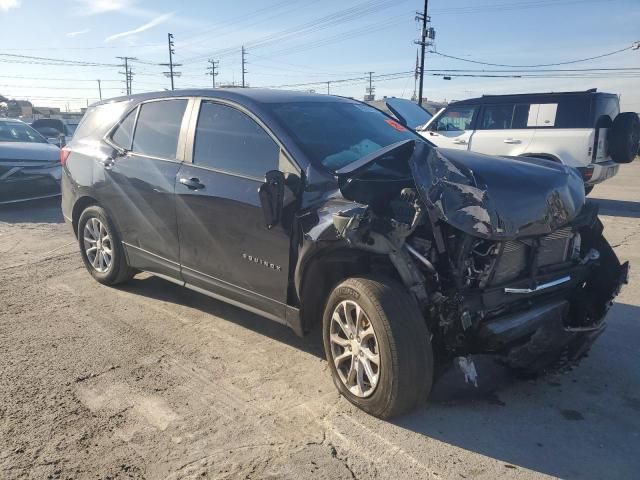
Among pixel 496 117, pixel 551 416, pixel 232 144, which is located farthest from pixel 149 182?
pixel 496 117

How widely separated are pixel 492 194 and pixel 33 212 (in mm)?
9077

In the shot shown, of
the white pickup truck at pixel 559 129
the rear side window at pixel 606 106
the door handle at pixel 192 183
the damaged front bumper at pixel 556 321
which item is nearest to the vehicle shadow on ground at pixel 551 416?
the damaged front bumper at pixel 556 321

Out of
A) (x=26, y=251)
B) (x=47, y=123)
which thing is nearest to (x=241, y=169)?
(x=26, y=251)

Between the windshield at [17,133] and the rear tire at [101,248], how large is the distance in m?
6.37

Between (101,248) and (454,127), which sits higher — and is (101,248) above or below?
below

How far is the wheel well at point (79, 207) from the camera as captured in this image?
5.37 meters

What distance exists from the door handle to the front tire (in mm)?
1448

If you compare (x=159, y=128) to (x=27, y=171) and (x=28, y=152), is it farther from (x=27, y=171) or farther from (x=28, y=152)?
(x=28, y=152)

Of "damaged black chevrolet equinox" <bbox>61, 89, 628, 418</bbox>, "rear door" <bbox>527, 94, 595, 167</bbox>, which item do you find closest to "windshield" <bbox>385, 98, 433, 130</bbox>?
"rear door" <bbox>527, 94, 595, 167</bbox>

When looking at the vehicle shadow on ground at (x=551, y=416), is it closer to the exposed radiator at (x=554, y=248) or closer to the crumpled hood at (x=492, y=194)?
the exposed radiator at (x=554, y=248)

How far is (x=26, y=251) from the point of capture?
22.6 ft

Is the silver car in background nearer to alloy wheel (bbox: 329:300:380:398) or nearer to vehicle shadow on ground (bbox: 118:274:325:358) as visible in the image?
vehicle shadow on ground (bbox: 118:274:325:358)

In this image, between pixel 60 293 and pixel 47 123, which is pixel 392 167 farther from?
pixel 47 123

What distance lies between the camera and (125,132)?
16.4 ft
